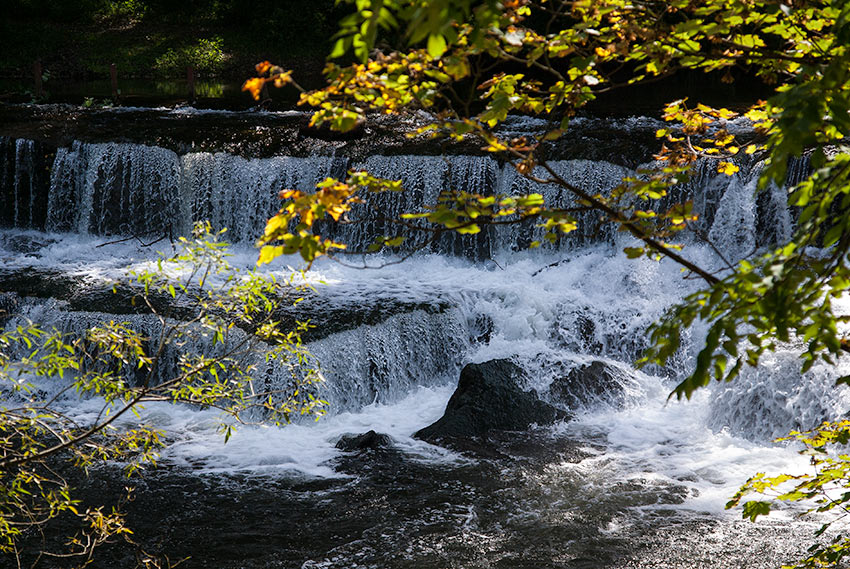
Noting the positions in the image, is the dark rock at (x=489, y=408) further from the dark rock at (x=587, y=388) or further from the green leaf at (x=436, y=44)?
the green leaf at (x=436, y=44)

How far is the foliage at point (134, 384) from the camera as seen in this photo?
146 inches

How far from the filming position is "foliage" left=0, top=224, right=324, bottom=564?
12.2 ft

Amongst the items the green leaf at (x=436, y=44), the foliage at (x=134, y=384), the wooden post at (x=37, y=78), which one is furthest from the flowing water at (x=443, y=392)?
the wooden post at (x=37, y=78)

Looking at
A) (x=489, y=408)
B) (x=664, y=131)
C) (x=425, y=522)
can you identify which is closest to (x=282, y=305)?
(x=489, y=408)

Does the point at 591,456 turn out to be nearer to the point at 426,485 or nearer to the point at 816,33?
the point at 426,485

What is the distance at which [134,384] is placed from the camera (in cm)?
950

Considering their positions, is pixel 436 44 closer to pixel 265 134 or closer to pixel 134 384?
pixel 134 384

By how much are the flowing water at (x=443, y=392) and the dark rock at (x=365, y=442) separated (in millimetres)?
85

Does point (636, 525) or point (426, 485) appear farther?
point (426, 485)

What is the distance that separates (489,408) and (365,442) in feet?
4.29

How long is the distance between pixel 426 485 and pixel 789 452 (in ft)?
11.0

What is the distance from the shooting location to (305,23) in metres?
30.4

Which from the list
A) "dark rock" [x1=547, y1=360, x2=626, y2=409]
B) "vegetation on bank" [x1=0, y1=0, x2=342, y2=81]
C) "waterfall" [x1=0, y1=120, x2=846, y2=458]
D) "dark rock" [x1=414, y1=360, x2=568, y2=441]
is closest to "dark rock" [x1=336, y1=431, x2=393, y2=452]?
"dark rock" [x1=414, y1=360, x2=568, y2=441]

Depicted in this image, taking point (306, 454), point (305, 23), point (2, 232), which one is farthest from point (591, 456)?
point (305, 23)
